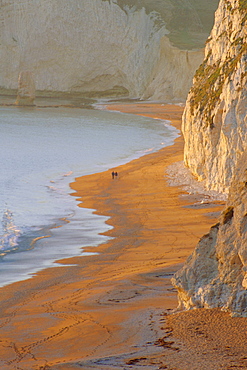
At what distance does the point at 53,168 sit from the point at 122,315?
17.5 meters

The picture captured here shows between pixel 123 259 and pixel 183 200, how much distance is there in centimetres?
536

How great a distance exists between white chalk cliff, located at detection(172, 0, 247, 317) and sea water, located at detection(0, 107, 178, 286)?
387 centimetres

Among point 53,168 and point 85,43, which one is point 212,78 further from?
point 85,43

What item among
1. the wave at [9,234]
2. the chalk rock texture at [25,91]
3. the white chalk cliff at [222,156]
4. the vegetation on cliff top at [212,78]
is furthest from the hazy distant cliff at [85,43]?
the wave at [9,234]

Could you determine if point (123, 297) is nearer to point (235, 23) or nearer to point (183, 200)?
point (183, 200)

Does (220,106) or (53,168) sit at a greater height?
(220,106)

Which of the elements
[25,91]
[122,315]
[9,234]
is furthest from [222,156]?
[25,91]

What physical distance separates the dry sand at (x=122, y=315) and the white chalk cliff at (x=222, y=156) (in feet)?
0.88

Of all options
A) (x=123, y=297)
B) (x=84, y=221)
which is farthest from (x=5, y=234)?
(x=123, y=297)

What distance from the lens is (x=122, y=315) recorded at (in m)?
5.89

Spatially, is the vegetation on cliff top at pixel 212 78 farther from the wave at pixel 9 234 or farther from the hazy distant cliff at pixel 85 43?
the hazy distant cliff at pixel 85 43

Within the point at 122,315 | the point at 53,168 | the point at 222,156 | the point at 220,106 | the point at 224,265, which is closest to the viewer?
the point at 224,265

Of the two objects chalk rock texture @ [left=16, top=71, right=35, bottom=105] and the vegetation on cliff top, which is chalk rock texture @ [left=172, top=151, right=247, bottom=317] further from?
chalk rock texture @ [left=16, top=71, right=35, bottom=105]

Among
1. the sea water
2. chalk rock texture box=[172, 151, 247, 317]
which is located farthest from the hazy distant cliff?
chalk rock texture box=[172, 151, 247, 317]
